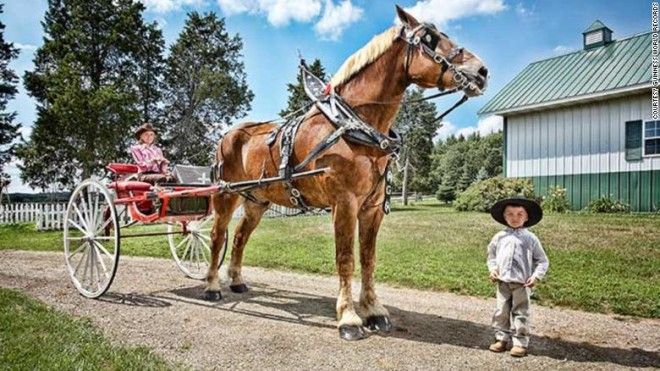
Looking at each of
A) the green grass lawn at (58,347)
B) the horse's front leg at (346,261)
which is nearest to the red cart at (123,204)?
the green grass lawn at (58,347)

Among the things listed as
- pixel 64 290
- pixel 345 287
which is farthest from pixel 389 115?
pixel 64 290

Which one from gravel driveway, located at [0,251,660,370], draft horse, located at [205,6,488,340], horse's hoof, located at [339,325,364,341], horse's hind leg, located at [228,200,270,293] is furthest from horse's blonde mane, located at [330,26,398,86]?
gravel driveway, located at [0,251,660,370]

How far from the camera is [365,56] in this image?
450cm

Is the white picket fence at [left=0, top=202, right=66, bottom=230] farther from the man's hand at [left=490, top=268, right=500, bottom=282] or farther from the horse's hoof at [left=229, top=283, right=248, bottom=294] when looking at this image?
the man's hand at [left=490, top=268, right=500, bottom=282]

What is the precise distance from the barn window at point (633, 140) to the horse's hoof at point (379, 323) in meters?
14.4

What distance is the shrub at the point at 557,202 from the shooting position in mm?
16094

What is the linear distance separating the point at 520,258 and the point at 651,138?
14.2 metres

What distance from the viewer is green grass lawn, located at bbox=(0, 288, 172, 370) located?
3447 mm

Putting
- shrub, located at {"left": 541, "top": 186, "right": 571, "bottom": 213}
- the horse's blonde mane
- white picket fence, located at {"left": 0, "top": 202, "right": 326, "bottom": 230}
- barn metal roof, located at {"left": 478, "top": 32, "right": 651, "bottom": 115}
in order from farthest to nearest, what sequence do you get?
white picket fence, located at {"left": 0, "top": 202, "right": 326, "bottom": 230} → shrub, located at {"left": 541, "top": 186, "right": 571, "bottom": 213} → barn metal roof, located at {"left": 478, "top": 32, "right": 651, "bottom": 115} → the horse's blonde mane

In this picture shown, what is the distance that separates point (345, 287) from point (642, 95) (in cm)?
1509

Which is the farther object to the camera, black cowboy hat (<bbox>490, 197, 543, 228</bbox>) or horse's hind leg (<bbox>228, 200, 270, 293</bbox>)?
horse's hind leg (<bbox>228, 200, 270, 293</bbox>)

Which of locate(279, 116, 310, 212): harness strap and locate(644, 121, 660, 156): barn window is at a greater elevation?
locate(644, 121, 660, 156): barn window

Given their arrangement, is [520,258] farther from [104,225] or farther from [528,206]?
[104,225]

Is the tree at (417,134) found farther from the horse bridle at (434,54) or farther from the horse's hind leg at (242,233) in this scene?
the horse bridle at (434,54)
